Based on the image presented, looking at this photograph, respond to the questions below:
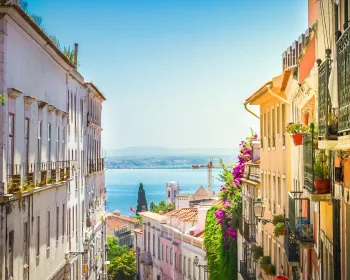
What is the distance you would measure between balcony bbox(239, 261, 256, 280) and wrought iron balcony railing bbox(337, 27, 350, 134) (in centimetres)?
2178

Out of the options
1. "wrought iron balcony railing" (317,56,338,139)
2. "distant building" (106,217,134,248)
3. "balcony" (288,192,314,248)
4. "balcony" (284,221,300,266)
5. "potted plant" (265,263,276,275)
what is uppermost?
"wrought iron balcony railing" (317,56,338,139)

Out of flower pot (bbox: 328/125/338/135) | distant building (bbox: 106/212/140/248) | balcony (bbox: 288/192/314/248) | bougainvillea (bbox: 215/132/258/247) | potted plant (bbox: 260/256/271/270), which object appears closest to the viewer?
flower pot (bbox: 328/125/338/135)

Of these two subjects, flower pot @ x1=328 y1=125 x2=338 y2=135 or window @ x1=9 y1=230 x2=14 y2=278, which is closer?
flower pot @ x1=328 y1=125 x2=338 y2=135

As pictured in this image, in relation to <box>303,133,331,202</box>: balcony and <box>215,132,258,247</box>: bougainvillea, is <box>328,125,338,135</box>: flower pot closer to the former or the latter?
<box>303,133,331,202</box>: balcony

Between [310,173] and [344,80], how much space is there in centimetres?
447

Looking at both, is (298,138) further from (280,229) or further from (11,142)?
(11,142)

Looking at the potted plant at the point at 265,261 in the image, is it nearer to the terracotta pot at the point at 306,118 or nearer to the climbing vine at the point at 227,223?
the climbing vine at the point at 227,223

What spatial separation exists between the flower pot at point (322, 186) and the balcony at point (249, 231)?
1828 cm

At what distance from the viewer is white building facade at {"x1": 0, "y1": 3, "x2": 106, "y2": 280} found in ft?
59.0

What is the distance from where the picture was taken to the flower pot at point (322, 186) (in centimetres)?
A: 1219

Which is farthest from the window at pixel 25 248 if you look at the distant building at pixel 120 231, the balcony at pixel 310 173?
the distant building at pixel 120 231

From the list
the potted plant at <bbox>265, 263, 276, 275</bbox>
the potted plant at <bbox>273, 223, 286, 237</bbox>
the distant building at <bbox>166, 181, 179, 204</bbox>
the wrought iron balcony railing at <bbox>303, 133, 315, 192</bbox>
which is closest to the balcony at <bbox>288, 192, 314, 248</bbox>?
the wrought iron balcony railing at <bbox>303, 133, 315, 192</bbox>

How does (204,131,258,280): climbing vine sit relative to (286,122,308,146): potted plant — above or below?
below

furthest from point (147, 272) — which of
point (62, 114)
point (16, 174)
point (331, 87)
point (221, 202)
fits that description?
point (331, 87)
